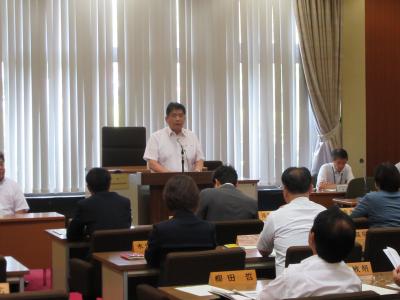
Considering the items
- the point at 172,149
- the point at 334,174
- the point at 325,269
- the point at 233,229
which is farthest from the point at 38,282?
the point at 334,174

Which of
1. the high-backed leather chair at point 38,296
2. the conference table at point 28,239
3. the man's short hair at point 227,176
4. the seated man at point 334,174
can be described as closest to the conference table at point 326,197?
the seated man at point 334,174

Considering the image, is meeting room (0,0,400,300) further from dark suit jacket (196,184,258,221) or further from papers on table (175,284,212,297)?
papers on table (175,284,212,297)

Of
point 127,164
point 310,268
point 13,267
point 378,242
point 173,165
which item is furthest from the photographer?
point 127,164

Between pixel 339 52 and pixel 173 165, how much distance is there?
17.4 ft

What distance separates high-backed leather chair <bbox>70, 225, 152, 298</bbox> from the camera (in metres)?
4.32

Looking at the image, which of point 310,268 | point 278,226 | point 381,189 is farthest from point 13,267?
point 381,189

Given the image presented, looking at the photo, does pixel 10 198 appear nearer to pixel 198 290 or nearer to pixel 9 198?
pixel 9 198

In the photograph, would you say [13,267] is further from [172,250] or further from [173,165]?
[173,165]

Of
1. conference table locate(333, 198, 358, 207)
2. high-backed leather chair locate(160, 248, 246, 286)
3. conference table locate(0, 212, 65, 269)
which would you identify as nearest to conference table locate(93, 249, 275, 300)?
high-backed leather chair locate(160, 248, 246, 286)

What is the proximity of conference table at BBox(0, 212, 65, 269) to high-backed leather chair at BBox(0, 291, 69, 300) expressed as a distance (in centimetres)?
404

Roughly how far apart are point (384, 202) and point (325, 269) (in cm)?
268

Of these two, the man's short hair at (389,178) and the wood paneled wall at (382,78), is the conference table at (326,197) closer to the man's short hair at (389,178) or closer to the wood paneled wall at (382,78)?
the wood paneled wall at (382,78)

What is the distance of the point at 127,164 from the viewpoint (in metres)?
8.91

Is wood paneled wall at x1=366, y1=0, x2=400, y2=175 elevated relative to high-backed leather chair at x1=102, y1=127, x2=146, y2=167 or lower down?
elevated
